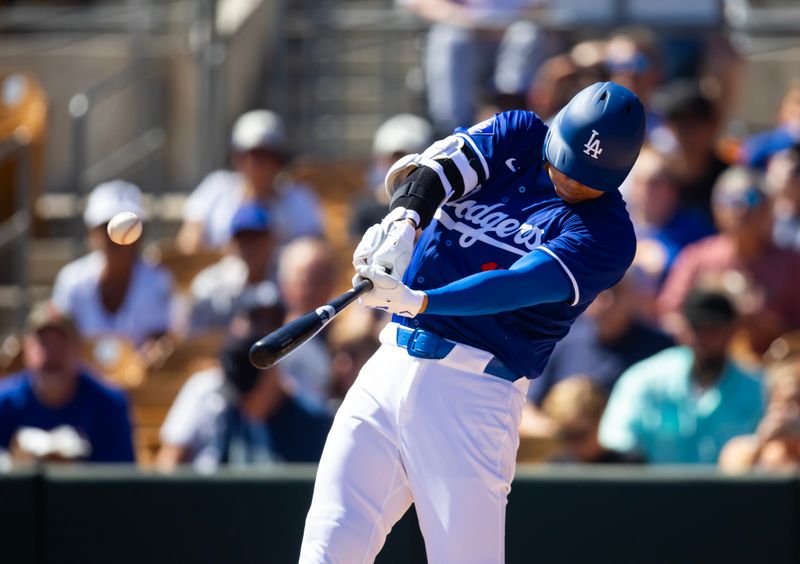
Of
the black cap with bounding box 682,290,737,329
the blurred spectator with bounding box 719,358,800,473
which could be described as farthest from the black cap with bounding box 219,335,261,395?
the blurred spectator with bounding box 719,358,800,473

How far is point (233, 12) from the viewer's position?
31.7 ft

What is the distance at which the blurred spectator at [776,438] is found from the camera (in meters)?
5.50

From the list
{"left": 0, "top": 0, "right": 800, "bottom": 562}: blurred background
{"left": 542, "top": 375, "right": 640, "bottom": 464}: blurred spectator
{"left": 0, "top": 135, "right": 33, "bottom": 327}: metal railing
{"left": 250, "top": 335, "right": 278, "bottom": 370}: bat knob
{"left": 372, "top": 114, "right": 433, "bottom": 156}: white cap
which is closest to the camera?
{"left": 250, "top": 335, "right": 278, "bottom": 370}: bat knob

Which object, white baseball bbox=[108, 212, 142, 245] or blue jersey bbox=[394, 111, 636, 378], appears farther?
blue jersey bbox=[394, 111, 636, 378]

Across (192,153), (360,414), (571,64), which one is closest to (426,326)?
(360,414)

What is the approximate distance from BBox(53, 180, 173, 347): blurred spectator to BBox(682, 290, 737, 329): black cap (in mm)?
2661

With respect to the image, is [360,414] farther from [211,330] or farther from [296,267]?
[211,330]

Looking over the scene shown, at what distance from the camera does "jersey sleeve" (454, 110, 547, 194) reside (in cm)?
396

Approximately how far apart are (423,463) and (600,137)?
1007 mm

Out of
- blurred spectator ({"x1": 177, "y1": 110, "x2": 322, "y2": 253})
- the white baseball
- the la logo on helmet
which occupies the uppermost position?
the la logo on helmet

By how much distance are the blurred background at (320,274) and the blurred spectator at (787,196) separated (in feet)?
0.04

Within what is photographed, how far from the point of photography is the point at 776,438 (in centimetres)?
551

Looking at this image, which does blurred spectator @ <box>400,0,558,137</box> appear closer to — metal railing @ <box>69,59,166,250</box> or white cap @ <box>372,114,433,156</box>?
white cap @ <box>372,114,433,156</box>

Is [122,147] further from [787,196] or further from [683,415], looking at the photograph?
[683,415]
